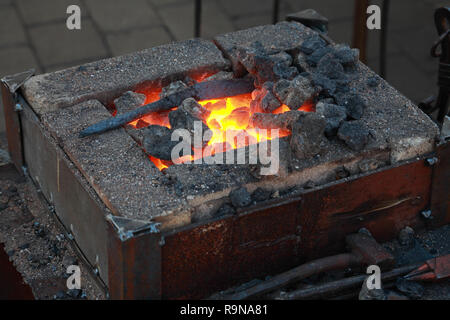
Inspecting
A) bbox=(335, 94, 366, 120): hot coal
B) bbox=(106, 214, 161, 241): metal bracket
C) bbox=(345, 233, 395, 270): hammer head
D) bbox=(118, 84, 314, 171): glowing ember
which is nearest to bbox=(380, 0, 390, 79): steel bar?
bbox=(335, 94, 366, 120): hot coal

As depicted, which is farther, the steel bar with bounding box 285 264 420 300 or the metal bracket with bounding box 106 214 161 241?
the steel bar with bounding box 285 264 420 300

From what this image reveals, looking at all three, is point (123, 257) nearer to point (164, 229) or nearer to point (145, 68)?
point (164, 229)

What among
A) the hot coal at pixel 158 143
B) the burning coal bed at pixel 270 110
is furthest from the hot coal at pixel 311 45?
the hot coal at pixel 158 143

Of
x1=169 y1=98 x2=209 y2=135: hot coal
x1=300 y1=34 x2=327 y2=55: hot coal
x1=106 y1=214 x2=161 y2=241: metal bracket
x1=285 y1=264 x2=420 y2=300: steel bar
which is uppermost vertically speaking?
x1=300 y1=34 x2=327 y2=55: hot coal

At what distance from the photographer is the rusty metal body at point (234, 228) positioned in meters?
3.19

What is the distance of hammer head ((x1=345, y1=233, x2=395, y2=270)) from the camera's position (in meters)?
3.47

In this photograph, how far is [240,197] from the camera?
10.6ft

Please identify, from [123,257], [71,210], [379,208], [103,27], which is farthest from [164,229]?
[103,27]

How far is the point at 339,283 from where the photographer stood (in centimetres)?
339

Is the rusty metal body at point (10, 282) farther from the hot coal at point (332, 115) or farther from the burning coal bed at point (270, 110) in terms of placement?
the hot coal at point (332, 115)

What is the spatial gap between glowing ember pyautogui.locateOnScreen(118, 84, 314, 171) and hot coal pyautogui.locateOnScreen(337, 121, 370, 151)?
8.8 inches

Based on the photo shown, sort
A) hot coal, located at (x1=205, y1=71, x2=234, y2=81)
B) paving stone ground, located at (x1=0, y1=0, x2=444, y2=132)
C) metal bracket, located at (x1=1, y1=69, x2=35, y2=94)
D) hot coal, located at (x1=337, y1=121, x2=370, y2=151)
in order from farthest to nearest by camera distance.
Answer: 1. paving stone ground, located at (x1=0, y1=0, x2=444, y2=132)
2. hot coal, located at (x1=205, y1=71, x2=234, y2=81)
3. metal bracket, located at (x1=1, y1=69, x2=35, y2=94)
4. hot coal, located at (x1=337, y1=121, x2=370, y2=151)

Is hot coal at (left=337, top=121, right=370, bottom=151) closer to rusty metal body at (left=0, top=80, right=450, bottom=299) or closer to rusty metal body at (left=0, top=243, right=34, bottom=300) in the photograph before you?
rusty metal body at (left=0, top=80, right=450, bottom=299)
